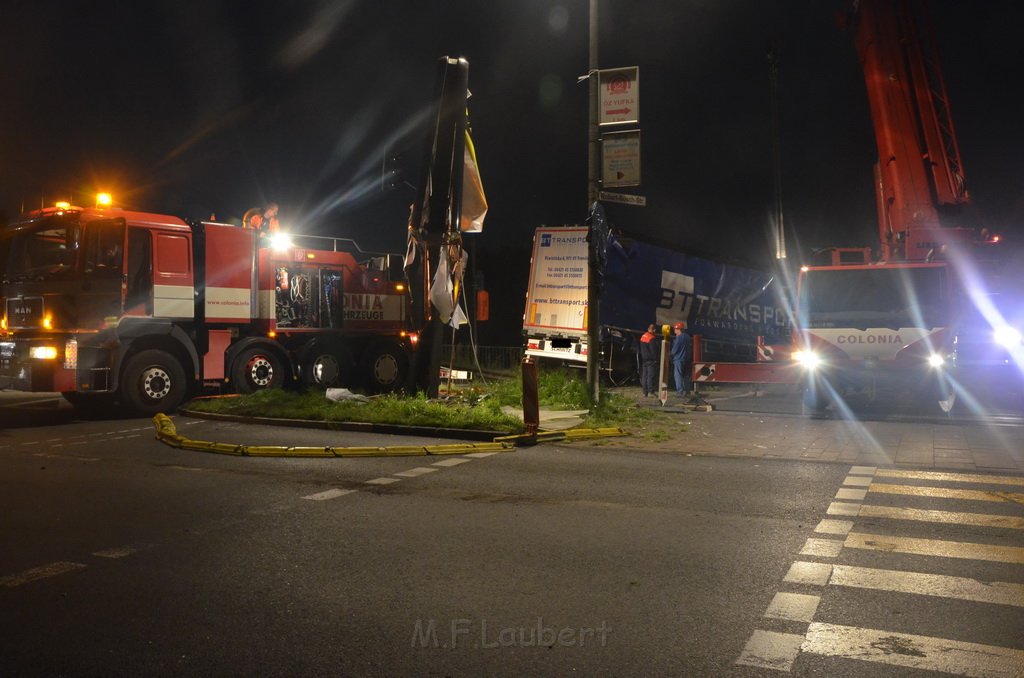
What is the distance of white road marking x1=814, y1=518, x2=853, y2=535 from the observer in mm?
6309

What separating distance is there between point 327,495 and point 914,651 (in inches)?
207

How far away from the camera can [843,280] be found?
1412 cm

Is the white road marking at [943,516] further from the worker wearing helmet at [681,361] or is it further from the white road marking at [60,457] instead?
the worker wearing helmet at [681,361]

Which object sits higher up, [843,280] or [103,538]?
[843,280]

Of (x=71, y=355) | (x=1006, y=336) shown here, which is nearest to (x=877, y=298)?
(x=1006, y=336)

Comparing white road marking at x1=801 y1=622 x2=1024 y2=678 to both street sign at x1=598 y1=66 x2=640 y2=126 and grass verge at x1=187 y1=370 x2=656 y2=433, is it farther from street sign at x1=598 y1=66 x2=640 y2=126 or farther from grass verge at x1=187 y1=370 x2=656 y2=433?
street sign at x1=598 y1=66 x2=640 y2=126

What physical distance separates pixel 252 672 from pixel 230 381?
12792 mm

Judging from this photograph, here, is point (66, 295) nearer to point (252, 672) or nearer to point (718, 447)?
point (718, 447)

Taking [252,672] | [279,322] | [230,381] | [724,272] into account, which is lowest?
[252,672]

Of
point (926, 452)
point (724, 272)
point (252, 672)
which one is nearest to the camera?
point (252, 672)

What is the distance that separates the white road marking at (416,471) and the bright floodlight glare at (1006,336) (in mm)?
10241

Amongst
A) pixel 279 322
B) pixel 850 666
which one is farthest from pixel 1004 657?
pixel 279 322

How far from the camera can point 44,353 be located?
13430mm

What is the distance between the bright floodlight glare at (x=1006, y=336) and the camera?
1398cm
